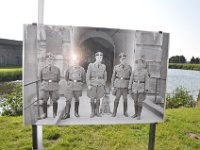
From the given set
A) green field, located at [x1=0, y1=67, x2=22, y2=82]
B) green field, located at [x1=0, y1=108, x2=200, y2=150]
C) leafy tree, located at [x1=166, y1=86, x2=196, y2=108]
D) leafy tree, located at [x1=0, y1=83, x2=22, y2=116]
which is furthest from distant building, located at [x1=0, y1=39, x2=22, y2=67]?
green field, located at [x1=0, y1=108, x2=200, y2=150]

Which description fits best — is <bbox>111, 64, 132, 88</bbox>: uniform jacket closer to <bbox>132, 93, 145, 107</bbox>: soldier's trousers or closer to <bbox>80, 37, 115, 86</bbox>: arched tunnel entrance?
<bbox>80, 37, 115, 86</bbox>: arched tunnel entrance

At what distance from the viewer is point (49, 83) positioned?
14.4 feet

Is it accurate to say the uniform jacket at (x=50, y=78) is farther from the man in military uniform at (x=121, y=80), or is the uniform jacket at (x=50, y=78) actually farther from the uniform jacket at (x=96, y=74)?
the man in military uniform at (x=121, y=80)

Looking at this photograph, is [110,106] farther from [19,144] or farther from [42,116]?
[19,144]

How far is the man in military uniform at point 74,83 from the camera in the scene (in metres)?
4.40

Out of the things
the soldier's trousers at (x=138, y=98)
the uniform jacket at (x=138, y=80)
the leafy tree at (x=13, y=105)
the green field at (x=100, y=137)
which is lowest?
the green field at (x=100, y=137)

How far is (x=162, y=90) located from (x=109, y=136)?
2.34m

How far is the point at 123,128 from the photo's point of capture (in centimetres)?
731

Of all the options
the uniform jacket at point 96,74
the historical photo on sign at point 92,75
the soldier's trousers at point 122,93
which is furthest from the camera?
the soldier's trousers at point 122,93

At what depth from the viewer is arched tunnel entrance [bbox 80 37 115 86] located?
441 centimetres

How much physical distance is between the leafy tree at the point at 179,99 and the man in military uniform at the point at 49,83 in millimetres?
8484

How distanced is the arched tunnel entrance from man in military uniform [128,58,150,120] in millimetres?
452

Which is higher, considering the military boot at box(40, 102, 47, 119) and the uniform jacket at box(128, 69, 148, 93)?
the uniform jacket at box(128, 69, 148, 93)

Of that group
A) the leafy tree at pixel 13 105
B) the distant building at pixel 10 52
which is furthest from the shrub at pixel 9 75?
the leafy tree at pixel 13 105
